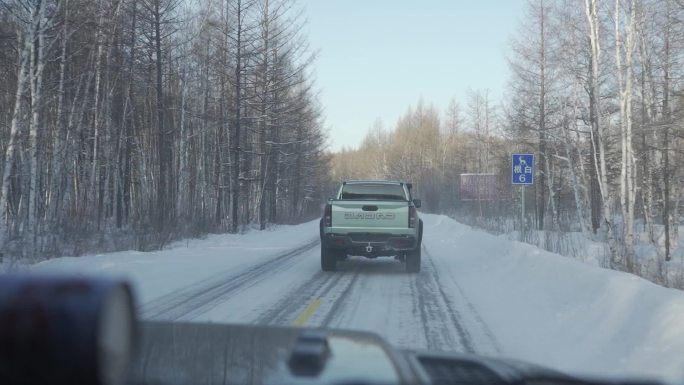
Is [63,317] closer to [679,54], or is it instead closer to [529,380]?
[529,380]

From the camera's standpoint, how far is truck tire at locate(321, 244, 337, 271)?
45.3ft

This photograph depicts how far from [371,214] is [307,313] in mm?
4960

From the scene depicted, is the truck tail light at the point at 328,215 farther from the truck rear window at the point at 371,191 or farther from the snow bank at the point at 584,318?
the snow bank at the point at 584,318

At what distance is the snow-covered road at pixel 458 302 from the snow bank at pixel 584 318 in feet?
0.06

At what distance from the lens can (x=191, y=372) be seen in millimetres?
2781

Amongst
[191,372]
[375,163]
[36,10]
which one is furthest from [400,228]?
[375,163]

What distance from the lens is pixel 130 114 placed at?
31453mm

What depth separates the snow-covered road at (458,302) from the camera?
658cm

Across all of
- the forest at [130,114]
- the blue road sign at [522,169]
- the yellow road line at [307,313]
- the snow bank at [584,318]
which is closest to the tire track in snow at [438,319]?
the snow bank at [584,318]

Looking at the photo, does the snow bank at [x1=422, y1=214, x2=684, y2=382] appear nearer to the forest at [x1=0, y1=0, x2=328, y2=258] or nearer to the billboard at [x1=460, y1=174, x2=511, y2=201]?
the forest at [x1=0, y1=0, x2=328, y2=258]

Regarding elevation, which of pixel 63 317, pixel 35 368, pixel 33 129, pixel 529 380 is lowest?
pixel 529 380

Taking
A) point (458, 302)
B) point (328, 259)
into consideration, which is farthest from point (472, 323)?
point (328, 259)

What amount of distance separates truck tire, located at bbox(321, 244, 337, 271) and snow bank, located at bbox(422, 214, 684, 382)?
296 centimetres

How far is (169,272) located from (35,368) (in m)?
12.6
